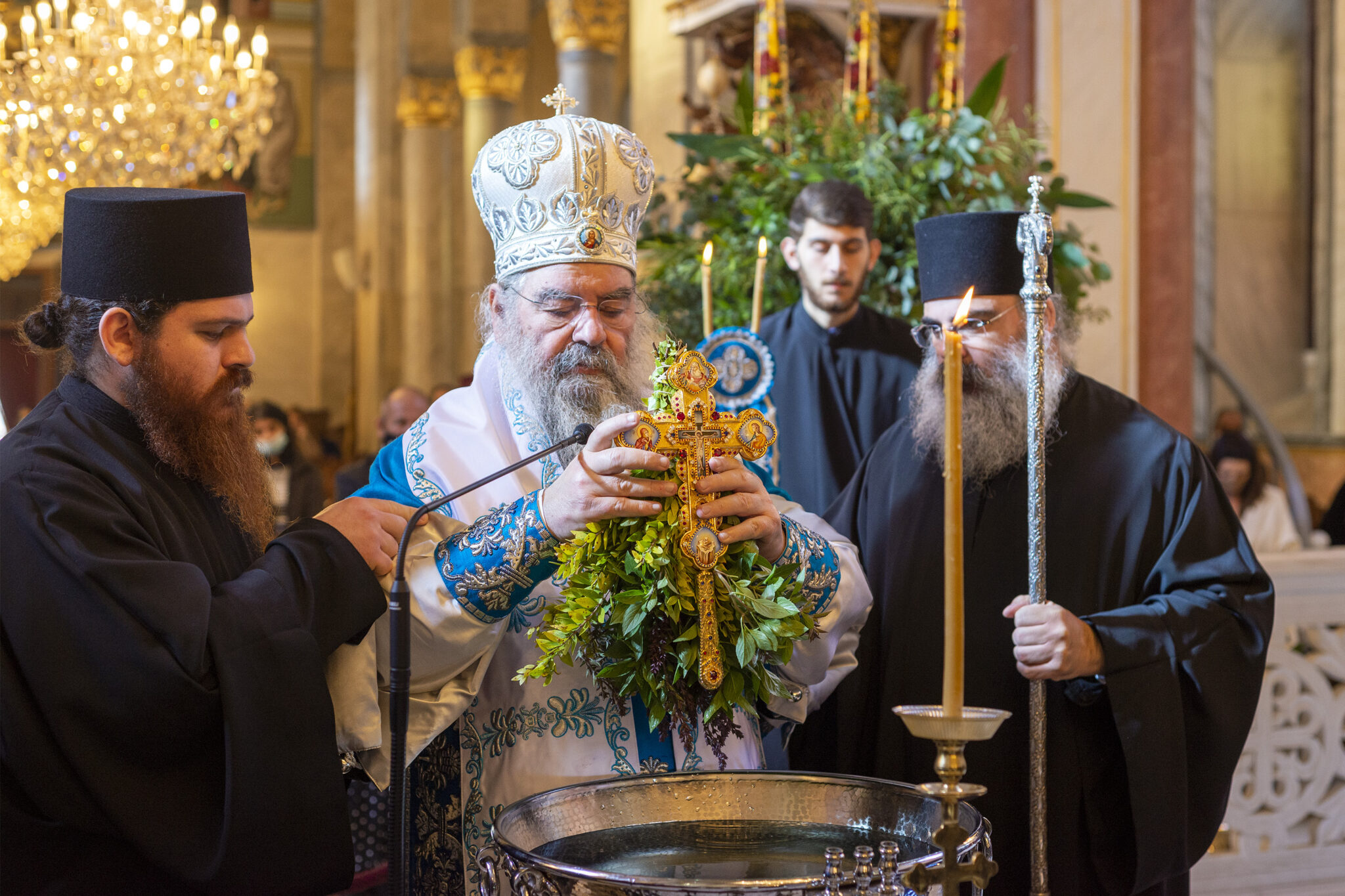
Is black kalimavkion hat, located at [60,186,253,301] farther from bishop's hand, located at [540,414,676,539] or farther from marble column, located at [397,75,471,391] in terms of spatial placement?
marble column, located at [397,75,471,391]

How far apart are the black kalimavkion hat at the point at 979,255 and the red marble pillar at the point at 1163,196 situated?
4145mm

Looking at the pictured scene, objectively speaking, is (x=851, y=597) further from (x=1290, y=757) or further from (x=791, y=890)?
(x=1290, y=757)

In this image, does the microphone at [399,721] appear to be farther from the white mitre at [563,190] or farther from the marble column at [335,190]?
the marble column at [335,190]

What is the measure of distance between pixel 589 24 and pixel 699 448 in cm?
809

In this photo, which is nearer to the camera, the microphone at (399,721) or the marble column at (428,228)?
the microphone at (399,721)

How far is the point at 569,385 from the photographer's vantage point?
241 centimetres

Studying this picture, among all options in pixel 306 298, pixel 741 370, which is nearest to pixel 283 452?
pixel 741 370

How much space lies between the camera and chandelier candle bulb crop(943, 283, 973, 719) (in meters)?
1.36

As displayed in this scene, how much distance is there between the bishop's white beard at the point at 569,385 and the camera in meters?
2.41

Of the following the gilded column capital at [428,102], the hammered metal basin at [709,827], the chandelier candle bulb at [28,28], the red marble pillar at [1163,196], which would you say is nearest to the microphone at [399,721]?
the hammered metal basin at [709,827]

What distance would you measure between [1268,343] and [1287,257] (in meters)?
0.80

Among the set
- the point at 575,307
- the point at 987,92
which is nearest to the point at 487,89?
the point at 987,92

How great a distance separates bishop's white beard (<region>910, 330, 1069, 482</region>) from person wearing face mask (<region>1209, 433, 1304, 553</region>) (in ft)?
14.3

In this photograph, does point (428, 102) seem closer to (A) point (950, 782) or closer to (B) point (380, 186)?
(B) point (380, 186)
